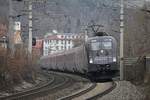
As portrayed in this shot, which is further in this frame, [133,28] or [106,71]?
[133,28]

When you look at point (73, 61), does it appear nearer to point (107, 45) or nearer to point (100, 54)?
point (107, 45)

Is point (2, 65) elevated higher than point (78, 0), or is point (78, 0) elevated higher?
point (78, 0)

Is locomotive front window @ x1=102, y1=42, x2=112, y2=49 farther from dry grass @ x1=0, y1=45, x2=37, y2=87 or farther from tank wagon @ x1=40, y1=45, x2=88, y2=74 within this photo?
dry grass @ x1=0, y1=45, x2=37, y2=87

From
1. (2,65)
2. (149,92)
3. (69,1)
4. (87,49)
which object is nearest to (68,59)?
(69,1)

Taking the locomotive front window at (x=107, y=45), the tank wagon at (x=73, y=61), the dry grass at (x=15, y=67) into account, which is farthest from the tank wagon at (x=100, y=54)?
the dry grass at (x=15, y=67)

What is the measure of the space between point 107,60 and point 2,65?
7.41 m

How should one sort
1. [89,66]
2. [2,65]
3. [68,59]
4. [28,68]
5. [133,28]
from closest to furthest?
1. [2,65]
2. [89,66]
3. [28,68]
4. [68,59]
5. [133,28]

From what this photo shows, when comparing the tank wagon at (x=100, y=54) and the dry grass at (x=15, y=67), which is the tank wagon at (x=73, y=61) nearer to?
the tank wagon at (x=100, y=54)

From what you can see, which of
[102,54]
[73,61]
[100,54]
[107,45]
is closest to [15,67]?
[100,54]

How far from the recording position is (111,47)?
99.3ft

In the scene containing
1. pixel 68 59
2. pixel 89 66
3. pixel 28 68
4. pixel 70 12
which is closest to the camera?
pixel 89 66

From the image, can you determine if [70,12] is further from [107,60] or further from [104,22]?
[107,60]

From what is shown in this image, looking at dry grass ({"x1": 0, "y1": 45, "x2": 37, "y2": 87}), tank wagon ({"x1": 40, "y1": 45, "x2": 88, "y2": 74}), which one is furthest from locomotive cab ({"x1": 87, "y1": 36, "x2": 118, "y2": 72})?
dry grass ({"x1": 0, "y1": 45, "x2": 37, "y2": 87})

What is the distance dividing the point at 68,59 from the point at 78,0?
589cm
